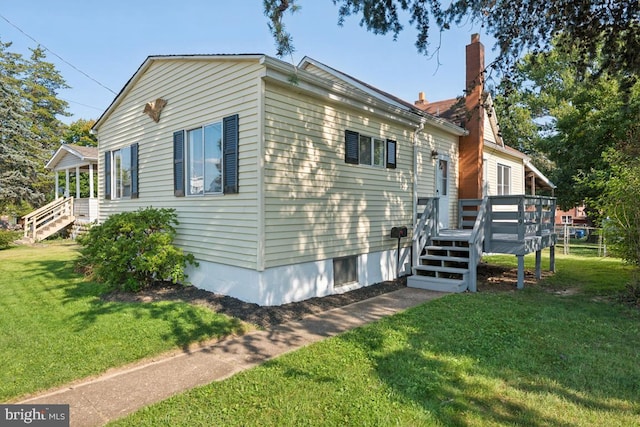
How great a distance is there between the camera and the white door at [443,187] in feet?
35.0

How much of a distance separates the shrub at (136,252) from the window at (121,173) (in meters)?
2.22

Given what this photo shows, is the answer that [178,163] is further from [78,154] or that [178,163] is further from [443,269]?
[78,154]

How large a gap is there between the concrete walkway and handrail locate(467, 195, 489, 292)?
2676 mm

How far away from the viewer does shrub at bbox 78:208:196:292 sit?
6.84m

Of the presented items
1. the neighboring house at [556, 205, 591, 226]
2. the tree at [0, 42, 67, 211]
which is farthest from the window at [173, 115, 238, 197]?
the neighboring house at [556, 205, 591, 226]

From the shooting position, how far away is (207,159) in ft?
23.3

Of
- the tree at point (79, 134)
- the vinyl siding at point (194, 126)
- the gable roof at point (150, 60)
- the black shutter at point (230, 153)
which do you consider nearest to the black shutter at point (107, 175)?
the vinyl siding at point (194, 126)

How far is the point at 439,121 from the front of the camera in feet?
32.8

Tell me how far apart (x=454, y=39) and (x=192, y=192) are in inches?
226

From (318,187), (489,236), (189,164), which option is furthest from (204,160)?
(489,236)

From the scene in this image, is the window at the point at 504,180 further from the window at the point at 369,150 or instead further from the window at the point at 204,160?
the window at the point at 204,160

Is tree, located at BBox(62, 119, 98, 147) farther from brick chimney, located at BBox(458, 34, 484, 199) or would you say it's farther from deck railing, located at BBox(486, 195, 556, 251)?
deck railing, located at BBox(486, 195, 556, 251)

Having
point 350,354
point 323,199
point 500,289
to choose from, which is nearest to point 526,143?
point 500,289

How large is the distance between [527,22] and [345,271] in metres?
5.68
